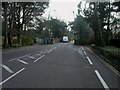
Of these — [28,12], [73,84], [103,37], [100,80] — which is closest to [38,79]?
[73,84]

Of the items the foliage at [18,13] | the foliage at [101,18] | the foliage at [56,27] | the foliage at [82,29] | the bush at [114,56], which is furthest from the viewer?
the foliage at [56,27]

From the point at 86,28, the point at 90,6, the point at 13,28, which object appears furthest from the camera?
the point at 86,28

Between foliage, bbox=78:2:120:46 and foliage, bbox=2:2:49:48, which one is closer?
foliage, bbox=78:2:120:46

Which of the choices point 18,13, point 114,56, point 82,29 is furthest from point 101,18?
point 82,29

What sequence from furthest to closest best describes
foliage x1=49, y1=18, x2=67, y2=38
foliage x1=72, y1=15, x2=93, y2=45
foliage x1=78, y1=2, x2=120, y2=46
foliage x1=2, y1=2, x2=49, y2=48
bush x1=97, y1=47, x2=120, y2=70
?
foliage x1=49, y1=18, x2=67, y2=38 → foliage x1=72, y1=15, x2=93, y2=45 → foliage x1=2, y1=2, x2=49, y2=48 → foliage x1=78, y1=2, x2=120, y2=46 → bush x1=97, y1=47, x2=120, y2=70

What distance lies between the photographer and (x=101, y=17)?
42906 mm

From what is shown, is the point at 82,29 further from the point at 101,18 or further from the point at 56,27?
the point at 56,27

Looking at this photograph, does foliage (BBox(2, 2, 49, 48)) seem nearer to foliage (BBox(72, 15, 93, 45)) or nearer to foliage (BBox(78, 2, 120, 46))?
foliage (BBox(78, 2, 120, 46))

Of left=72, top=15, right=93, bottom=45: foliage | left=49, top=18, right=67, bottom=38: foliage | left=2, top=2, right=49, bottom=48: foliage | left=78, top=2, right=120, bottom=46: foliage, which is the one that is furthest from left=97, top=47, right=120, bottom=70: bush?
left=49, top=18, right=67, bottom=38: foliage

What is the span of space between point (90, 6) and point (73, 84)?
117 feet

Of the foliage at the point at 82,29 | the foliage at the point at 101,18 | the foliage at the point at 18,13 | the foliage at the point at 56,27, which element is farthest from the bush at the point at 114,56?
the foliage at the point at 56,27

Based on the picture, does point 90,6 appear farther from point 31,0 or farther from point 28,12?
point 28,12

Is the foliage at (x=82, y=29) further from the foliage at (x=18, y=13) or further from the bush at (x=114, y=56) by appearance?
the bush at (x=114, y=56)

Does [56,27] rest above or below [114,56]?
above
